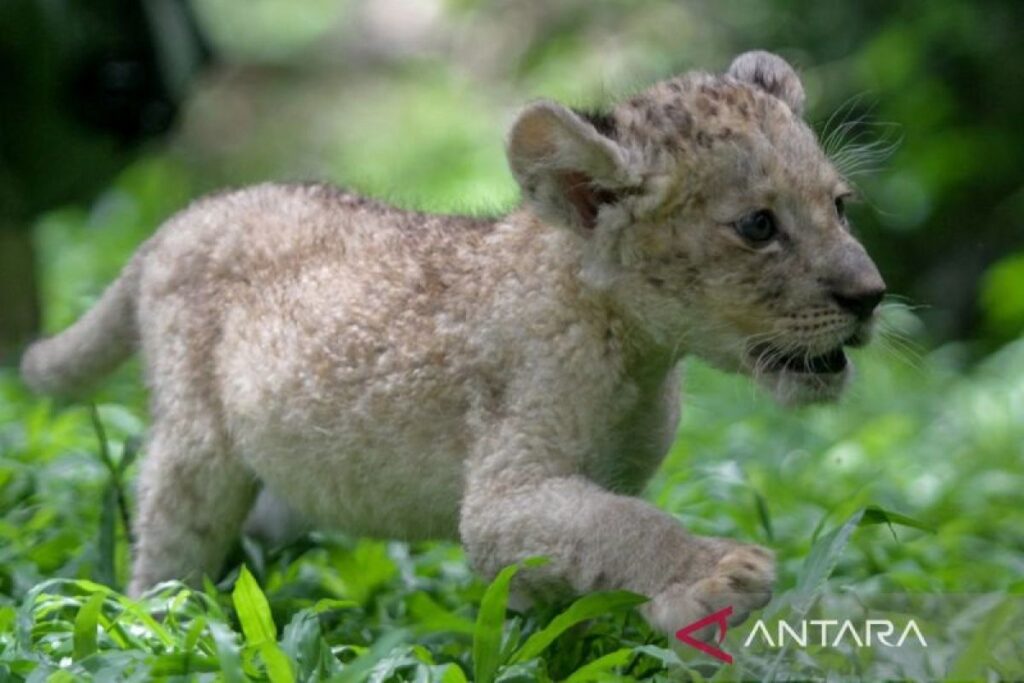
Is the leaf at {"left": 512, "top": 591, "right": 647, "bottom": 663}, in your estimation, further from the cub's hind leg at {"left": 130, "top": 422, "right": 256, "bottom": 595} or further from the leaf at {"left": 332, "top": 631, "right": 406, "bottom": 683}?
the cub's hind leg at {"left": 130, "top": 422, "right": 256, "bottom": 595}

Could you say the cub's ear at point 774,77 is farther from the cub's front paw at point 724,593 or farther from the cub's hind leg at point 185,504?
the cub's hind leg at point 185,504

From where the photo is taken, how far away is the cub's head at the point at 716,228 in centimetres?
530

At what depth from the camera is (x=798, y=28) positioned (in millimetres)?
12414

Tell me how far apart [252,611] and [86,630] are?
0.48 meters

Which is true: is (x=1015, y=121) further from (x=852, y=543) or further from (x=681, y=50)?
(x=852, y=543)

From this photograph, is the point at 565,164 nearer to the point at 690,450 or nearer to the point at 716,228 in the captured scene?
the point at 716,228

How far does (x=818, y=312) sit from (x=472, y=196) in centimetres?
863

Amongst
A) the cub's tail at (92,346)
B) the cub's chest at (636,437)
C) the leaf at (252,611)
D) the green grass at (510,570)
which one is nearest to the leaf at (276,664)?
the green grass at (510,570)

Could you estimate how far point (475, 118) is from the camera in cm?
1814

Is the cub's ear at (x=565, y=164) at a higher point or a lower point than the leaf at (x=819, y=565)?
higher

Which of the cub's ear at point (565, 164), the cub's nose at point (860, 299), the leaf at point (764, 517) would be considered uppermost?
the cub's ear at point (565, 164)

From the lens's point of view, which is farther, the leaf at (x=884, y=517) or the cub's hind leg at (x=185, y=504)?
the cub's hind leg at (x=185, y=504)

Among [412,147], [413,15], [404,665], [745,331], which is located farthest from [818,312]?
[413,15]

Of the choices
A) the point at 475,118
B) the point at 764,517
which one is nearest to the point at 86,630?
the point at 764,517
